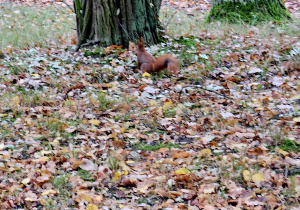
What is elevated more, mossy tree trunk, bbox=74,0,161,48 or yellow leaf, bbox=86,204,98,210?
mossy tree trunk, bbox=74,0,161,48

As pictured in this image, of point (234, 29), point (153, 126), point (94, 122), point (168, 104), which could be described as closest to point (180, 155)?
point (153, 126)

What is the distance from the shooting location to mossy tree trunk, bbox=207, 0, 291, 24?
8109 millimetres

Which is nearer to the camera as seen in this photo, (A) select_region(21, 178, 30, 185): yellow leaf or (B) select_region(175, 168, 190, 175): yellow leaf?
(A) select_region(21, 178, 30, 185): yellow leaf

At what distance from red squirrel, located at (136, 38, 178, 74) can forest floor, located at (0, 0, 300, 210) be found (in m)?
0.13

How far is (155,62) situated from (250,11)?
3700 millimetres

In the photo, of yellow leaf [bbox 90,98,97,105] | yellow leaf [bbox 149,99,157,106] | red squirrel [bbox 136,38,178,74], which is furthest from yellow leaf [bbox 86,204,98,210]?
red squirrel [bbox 136,38,178,74]

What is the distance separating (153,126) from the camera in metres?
4.08

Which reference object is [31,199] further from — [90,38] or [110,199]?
[90,38]

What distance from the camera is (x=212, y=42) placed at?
6.70 m

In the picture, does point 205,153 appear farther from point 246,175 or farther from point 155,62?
point 155,62

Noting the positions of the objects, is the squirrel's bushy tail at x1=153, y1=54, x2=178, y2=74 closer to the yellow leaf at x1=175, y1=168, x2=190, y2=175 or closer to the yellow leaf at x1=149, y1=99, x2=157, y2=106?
the yellow leaf at x1=149, y1=99, x2=157, y2=106

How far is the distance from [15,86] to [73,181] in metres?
2.27

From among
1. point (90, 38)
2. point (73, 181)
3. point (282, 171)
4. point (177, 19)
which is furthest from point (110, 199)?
point (177, 19)

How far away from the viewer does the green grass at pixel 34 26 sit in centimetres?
688
